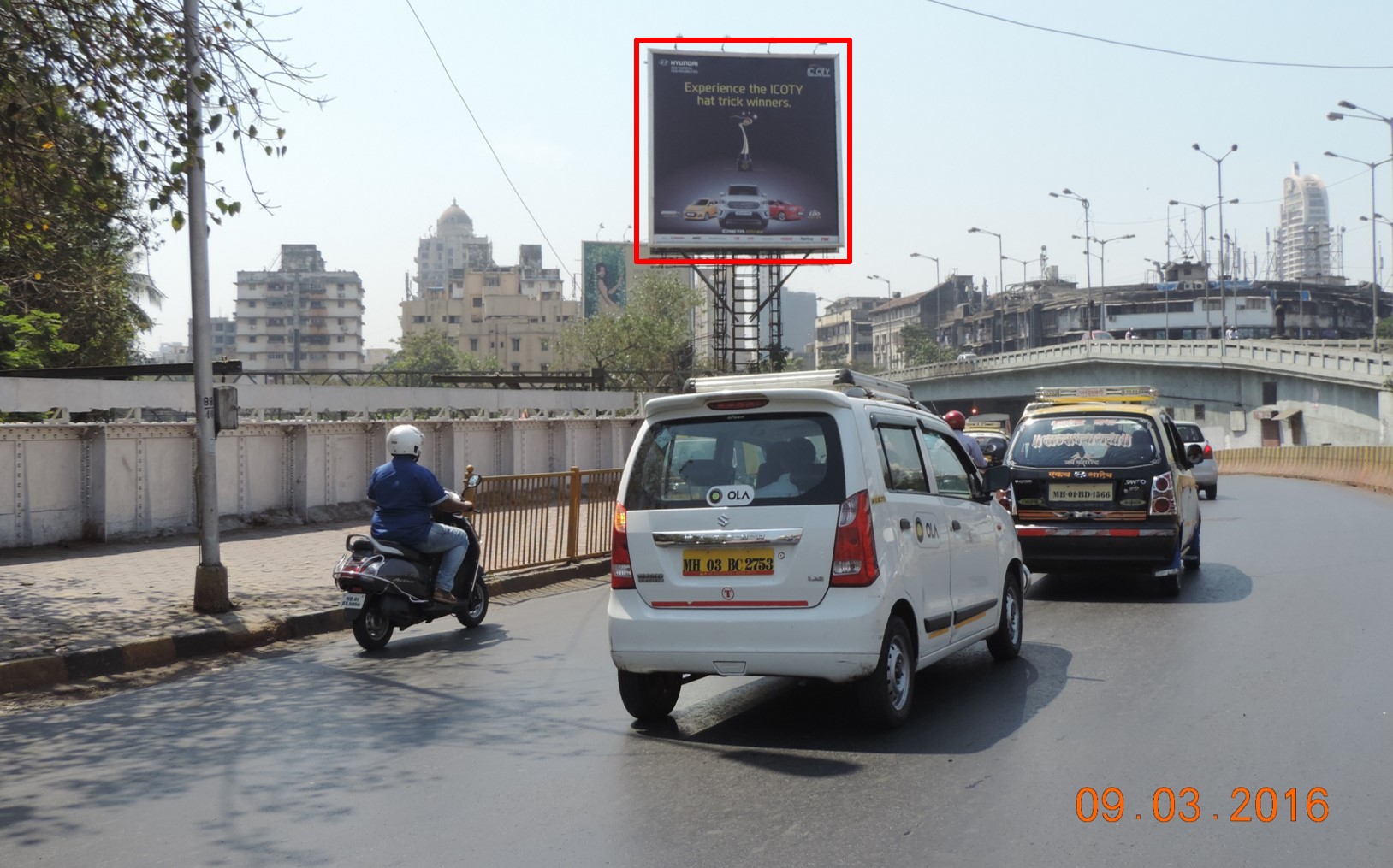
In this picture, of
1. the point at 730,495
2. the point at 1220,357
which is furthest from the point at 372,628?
the point at 1220,357

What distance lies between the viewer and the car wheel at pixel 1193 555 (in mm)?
13641

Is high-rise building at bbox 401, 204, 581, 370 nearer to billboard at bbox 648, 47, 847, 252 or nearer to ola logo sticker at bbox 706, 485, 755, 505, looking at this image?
billboard at bbox 648, 47, 847, 252

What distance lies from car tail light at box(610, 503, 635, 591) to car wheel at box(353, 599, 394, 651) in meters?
3.59

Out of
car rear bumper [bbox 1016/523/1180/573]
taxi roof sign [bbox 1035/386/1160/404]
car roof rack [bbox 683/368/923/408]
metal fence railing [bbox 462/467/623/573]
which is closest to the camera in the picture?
car roof rack [bbox 683/368/923/408]

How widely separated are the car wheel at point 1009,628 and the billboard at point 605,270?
397 ft

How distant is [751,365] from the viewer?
134ft

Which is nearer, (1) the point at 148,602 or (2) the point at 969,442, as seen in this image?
(1) the point at 148,602

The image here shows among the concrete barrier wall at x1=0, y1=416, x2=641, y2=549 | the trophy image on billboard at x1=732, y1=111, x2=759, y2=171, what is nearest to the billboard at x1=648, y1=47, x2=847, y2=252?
the trophy image on billboard at x1=732, y1=111, x2=759, y2=171

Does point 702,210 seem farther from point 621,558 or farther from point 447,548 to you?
point 621,558

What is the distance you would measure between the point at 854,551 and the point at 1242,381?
65.2m

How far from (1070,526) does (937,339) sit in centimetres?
14586

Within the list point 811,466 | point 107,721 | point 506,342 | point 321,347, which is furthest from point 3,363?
point 321,347

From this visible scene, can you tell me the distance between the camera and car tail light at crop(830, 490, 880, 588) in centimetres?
649

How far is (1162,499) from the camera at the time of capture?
11.8m
